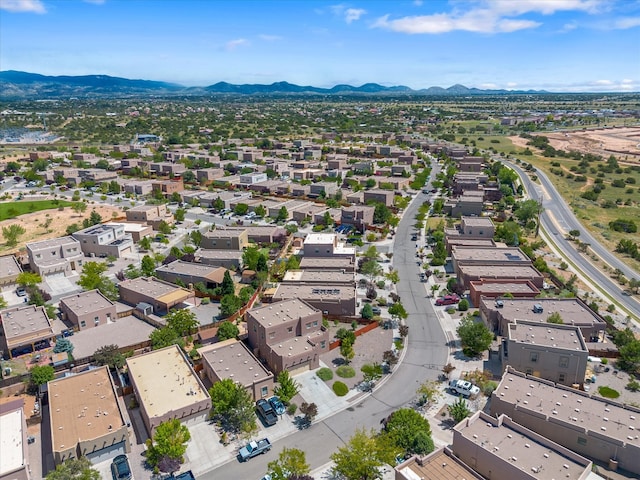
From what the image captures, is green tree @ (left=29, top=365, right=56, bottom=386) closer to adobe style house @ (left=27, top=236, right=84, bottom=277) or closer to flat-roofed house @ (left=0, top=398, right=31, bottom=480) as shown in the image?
flat-roofed house @ (left=0, top=398, right=31, bottom=480)

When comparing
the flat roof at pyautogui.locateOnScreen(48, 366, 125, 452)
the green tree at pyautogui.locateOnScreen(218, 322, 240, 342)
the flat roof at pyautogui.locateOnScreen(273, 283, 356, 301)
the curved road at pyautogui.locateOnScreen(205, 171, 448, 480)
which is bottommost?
the curved road at pyautogui.locateOnScreen(205, 171, 448, 480)

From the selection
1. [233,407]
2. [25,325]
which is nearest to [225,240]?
[25,325]

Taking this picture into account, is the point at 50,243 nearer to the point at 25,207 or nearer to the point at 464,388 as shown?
the point at 25,207

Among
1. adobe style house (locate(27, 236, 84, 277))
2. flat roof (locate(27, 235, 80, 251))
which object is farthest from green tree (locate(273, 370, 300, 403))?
flat roof (locate(27, 235, 80, 251))

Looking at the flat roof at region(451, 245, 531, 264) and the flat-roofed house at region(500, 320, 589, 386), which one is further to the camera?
the flat roof at region(451, 245, 531, 264)

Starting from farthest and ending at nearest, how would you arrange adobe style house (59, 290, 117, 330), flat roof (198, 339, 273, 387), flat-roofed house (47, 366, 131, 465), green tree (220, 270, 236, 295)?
green tree (220, 270, 236, 295) → adobe style house (59, 290, 117, 330) → flat roof (198, 339, 273, 387) → flat-roofed house (47, 366, 131, 465)

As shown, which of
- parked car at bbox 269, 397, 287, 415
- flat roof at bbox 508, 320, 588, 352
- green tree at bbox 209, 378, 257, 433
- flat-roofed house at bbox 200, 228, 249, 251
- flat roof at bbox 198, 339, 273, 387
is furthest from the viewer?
flat-roofed house at bbox 200, 228, 249, 251

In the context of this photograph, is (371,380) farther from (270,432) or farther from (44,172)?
(44,172)
